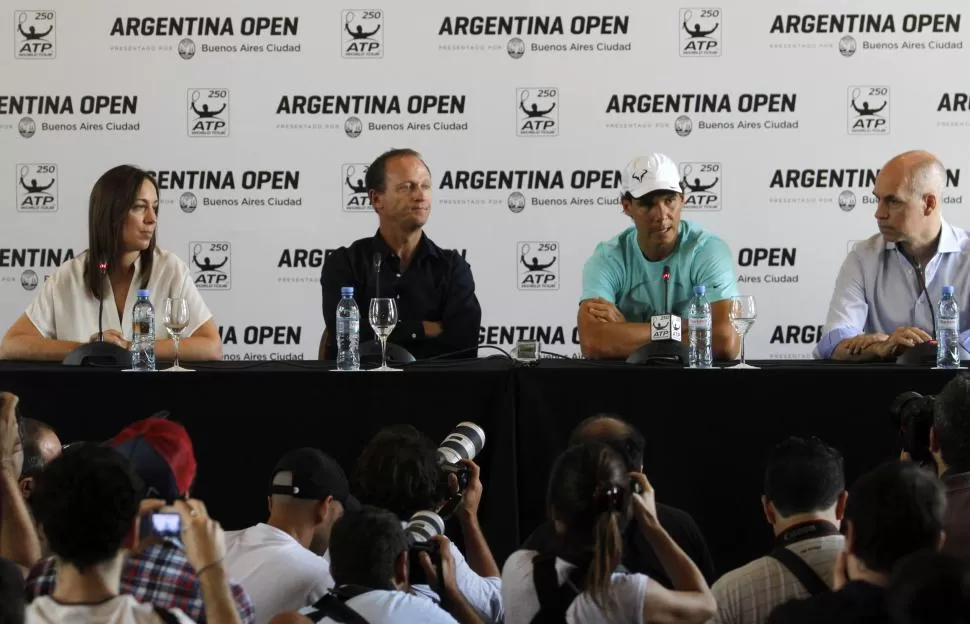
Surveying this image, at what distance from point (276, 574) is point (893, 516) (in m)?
1.16

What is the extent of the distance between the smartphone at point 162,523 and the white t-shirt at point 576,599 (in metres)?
0.62

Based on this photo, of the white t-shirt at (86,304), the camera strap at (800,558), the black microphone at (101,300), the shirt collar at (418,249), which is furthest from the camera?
the shirt collar at (418,249)

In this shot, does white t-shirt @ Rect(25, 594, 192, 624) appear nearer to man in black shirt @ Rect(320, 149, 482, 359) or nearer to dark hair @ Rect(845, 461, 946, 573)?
dark hair @ Rect(845, 461, 946, 573)

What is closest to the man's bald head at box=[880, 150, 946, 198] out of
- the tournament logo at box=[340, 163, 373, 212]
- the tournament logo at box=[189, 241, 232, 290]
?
the tournament logo at box=[340, 163, 373, 212]

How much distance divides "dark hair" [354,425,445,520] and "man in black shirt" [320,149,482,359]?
172cm

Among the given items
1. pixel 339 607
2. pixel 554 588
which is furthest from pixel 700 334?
pixel 339 607

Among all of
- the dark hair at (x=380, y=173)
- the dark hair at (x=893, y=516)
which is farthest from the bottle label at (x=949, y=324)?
the dark hair at (x=380, y=173)

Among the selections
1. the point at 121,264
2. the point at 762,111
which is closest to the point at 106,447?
the point at 121,264

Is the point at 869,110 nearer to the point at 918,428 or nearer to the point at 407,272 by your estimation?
the point at 407,272

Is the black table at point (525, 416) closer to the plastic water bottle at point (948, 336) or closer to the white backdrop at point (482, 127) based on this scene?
the plastic water bottle at point (948, 336)

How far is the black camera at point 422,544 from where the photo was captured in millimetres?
2275

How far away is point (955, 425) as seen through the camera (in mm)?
2479

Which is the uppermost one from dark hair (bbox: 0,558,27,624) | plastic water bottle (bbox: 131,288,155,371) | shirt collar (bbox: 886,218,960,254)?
shirt collar (bbox: 886,218,960,254)

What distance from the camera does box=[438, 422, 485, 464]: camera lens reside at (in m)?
2.86
